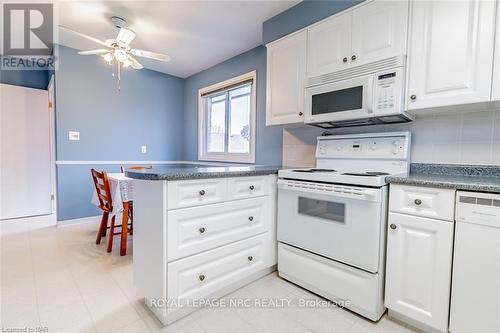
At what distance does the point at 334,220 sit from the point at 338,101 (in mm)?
894

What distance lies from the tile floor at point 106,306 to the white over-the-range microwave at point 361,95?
4.38 feet

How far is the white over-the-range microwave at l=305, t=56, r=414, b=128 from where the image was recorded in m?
1.55

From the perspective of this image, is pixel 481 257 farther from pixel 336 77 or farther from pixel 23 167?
pixel 23 167

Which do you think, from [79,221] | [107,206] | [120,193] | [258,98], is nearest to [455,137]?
[258,98]

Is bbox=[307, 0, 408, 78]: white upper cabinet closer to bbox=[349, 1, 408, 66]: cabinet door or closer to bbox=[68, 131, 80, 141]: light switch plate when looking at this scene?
bbox=[349, 1, 408, 66]: cabinet door

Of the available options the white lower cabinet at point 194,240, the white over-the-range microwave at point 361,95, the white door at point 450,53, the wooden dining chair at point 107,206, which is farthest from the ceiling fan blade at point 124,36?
the white door at point 450,53

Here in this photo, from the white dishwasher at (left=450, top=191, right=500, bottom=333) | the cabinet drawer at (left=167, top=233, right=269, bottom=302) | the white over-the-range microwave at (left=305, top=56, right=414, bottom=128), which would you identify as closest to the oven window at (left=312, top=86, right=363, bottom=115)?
the white over-the-range microwave at (left=305, top=56, right=414, bottom=128)

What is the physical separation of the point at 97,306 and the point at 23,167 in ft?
11.0

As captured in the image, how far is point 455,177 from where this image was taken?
4.88 feet

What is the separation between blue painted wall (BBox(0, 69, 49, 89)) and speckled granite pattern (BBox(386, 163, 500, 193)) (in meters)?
5.07

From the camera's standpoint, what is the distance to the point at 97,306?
5.11ft

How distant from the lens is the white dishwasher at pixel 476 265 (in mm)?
1109

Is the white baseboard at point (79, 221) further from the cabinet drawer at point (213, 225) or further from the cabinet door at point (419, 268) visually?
the cabinet door at point (419, 268)

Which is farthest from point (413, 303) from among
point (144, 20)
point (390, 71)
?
point (144, 20)
